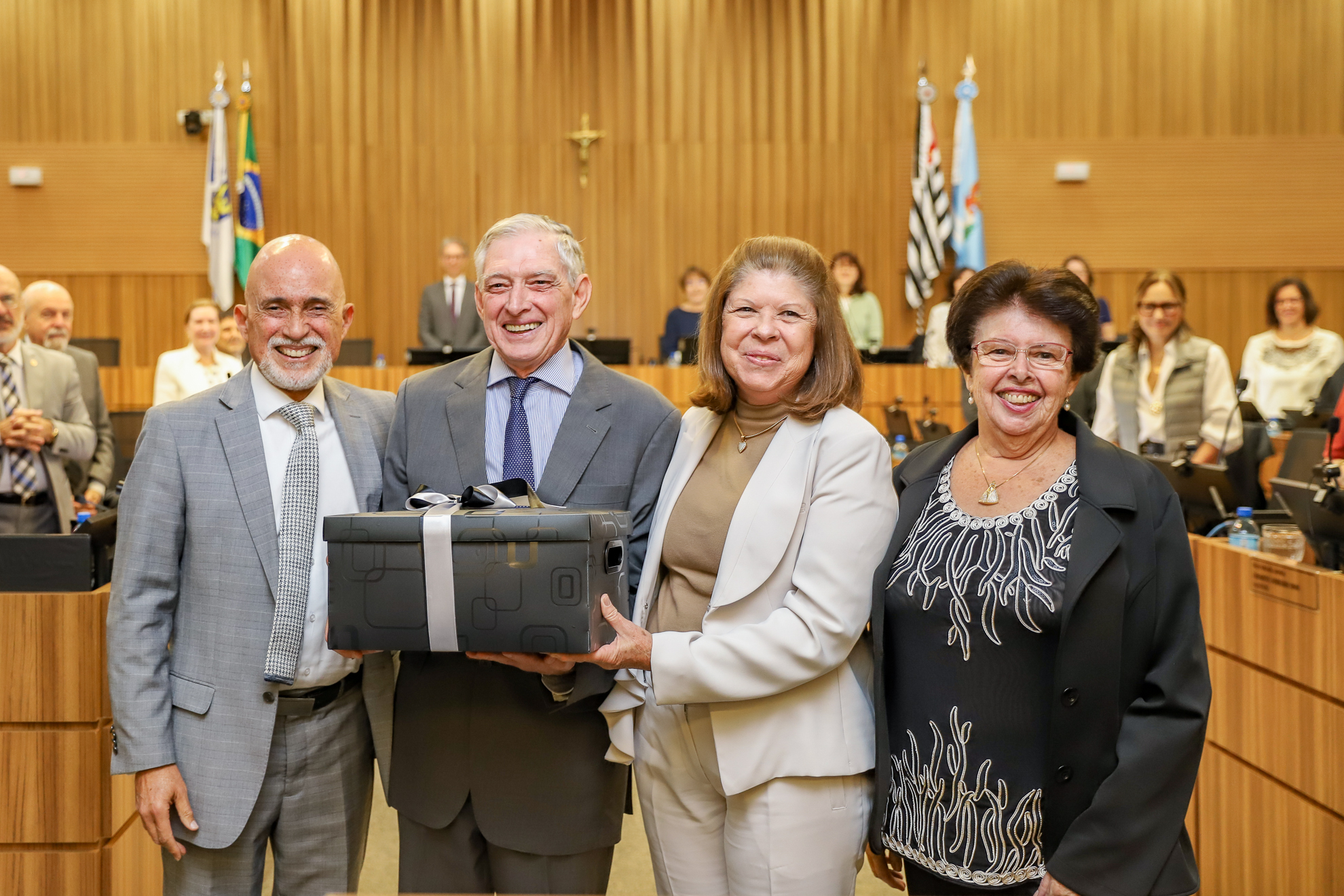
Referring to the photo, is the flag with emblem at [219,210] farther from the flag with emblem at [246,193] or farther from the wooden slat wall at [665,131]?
the wooden slat wall at [665,131]

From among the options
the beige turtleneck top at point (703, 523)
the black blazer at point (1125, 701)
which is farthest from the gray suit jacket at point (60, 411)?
the black blazer at point (1125, 701)

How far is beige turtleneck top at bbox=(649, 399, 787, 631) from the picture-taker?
68.5 inches

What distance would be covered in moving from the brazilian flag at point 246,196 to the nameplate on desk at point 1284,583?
8234 mm

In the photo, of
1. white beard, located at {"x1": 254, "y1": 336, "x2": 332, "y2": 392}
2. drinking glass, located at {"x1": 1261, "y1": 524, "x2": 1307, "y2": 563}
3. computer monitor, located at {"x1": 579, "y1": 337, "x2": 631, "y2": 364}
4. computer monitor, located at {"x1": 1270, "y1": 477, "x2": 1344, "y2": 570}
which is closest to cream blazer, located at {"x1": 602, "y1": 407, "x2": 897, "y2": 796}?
white beard, located at {"x1": 254, "y1": 336, "x2": 332, "y2": 392}

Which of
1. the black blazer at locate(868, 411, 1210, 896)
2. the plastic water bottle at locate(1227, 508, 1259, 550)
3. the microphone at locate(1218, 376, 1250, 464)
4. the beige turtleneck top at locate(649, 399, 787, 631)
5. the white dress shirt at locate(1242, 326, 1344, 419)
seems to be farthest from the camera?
the white dress shirt at locate(1242, 326, 1344, 419)

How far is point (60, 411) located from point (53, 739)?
1.98 metres

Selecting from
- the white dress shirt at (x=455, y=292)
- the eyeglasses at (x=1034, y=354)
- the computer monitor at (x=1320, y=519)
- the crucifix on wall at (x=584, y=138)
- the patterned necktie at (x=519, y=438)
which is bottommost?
the computer monitor at (x=1320, y=519)

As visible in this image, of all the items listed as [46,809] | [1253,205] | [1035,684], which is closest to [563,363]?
[1035,684]

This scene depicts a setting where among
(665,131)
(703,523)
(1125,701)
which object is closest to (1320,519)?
(1125,701)

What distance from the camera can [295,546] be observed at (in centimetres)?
186

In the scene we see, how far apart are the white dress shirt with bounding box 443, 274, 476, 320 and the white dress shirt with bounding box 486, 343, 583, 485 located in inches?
251

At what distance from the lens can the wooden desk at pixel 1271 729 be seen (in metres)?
2.53

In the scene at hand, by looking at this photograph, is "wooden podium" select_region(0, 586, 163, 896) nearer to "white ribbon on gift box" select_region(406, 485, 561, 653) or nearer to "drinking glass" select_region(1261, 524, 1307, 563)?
"white ribbon on gift box" select_region(406, 485, 561, 653)

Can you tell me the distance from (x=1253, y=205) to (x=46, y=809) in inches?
396
